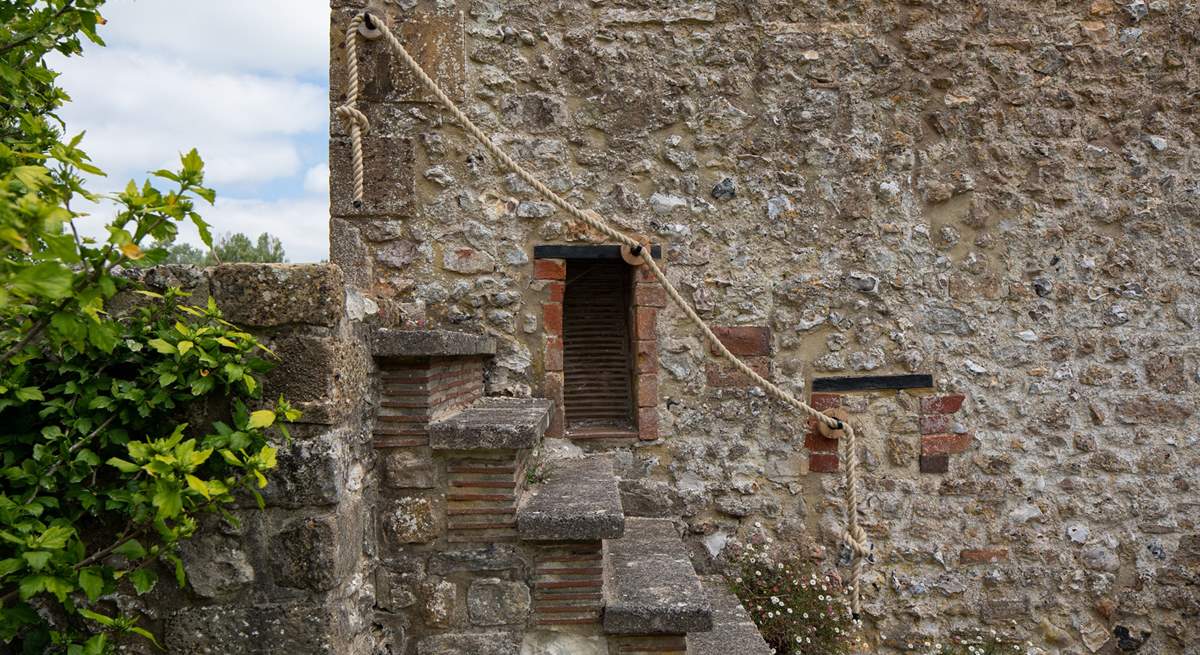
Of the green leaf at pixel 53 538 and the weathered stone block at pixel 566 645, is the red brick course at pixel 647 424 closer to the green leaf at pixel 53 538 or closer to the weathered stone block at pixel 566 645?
the weathered stone block at pixel 566 645

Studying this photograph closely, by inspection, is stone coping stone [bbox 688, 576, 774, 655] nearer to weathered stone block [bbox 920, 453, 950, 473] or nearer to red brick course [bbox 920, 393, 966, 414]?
weathered stone block [bbox 920, 453, 950, 473]

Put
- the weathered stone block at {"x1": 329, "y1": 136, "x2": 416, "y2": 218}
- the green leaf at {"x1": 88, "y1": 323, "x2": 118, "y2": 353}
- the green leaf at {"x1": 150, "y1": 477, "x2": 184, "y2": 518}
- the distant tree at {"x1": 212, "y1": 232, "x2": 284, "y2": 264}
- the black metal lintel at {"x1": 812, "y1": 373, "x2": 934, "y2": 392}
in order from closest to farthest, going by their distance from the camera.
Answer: the green leaf at {"x1": 88, "y1": 323, "x2": 118, "y2": 353} < the green leaf at {"x1": 150, "y1": 477, "x2": 184, "y2": 518} < the weathered stone block at {"x1": 329, "y1": 136, "x2": 416, "y2": 218} < the black metal lintel at {"x1": 812, "y1": 373, "x2": 934, "y2": 392} < the distant tree at {"x1": 212, "y1": 232, "x2": 284, "y2": 264}

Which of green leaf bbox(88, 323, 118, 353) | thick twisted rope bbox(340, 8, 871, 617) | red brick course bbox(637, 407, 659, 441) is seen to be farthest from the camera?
red brick course bbox(637, 407, 659, 441)

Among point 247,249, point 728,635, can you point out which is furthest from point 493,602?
point 247,249

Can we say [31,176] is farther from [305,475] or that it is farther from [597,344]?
[597,344]

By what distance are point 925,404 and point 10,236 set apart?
3782mm

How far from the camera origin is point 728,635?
A: 2795 mm

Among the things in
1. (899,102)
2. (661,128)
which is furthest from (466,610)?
(899,102)

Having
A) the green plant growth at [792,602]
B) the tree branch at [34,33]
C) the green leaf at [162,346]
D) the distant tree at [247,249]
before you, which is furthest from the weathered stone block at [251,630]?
the distant tree at [247,249]

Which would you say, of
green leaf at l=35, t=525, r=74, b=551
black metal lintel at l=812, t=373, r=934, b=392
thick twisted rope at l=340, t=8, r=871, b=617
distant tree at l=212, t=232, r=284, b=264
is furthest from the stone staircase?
distant tree at l=212, t=232, r=284, b=264

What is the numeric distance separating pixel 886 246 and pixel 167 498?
133 inches

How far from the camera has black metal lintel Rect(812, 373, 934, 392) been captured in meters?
3.91

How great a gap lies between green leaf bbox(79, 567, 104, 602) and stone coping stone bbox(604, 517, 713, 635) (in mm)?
1298

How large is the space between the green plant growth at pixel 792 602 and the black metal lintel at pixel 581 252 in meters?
1.54
